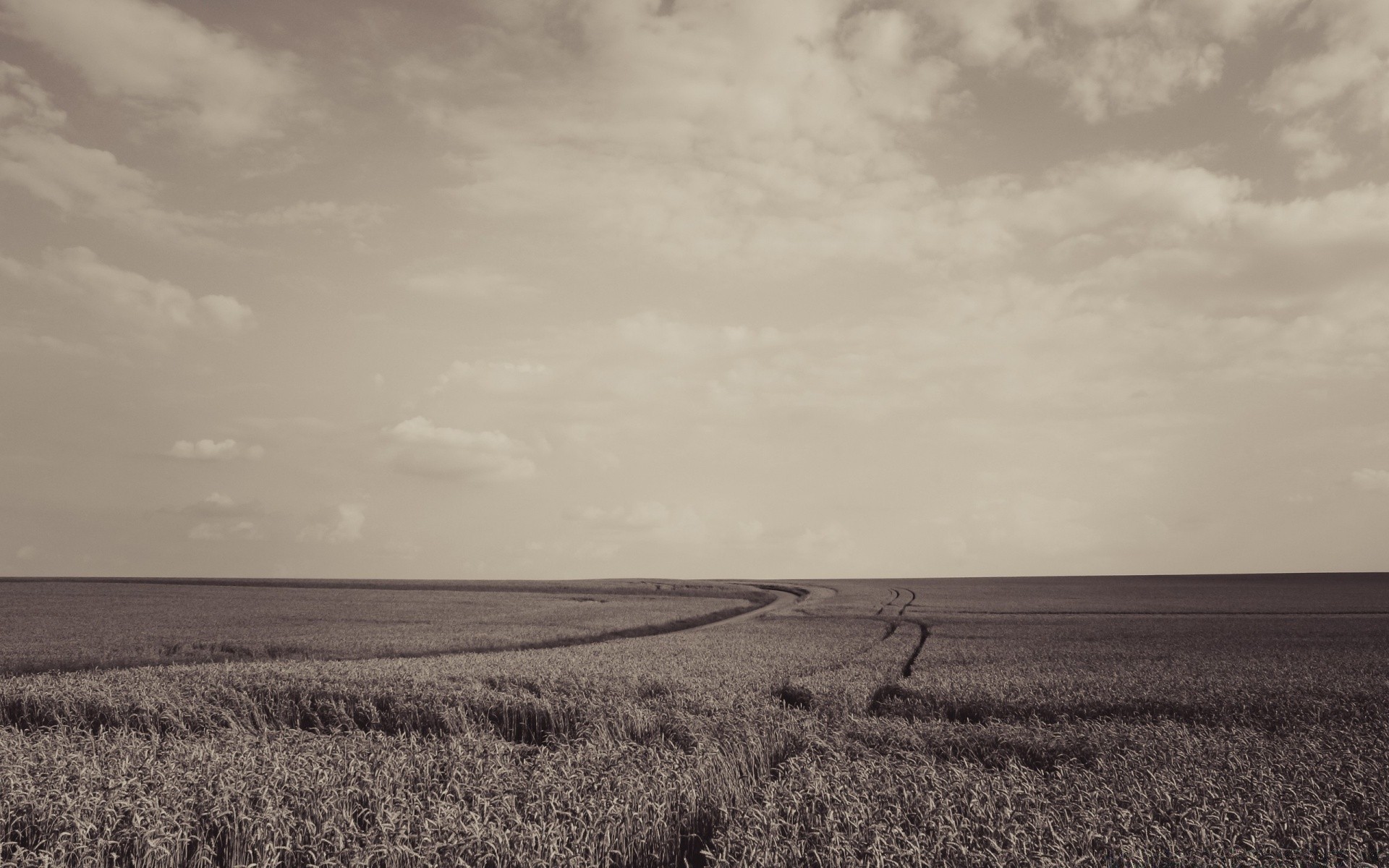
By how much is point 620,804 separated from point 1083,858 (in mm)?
3900

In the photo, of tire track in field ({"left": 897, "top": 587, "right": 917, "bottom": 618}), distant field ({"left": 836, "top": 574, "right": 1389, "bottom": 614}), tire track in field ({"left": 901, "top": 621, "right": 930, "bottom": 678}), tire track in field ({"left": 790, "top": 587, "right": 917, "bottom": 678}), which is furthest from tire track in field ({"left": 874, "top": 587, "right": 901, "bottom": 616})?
tire track in field ({"left": 901, "top": 621, "right": 930, "bottom": 678})

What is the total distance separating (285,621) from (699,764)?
39.8 m

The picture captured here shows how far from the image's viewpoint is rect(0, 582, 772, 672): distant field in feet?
90.9

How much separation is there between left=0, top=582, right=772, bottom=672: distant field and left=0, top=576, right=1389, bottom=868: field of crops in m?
8.88

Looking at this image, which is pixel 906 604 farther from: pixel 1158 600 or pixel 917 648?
pixel 917 648

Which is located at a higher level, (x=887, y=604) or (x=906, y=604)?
(x=887, y=604)

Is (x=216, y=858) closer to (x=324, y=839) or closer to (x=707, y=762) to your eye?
(x=324, y=839)

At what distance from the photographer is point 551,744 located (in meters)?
13.4

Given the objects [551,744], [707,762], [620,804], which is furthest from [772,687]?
[620,804]

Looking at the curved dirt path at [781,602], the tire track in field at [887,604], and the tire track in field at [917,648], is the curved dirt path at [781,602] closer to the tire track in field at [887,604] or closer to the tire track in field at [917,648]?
the tire track in field at [887,604]

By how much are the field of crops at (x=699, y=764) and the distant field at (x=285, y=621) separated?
8.88 metres

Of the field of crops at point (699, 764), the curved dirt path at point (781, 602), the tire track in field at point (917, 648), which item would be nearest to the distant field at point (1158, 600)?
the curved dirt path at point (781, 602)

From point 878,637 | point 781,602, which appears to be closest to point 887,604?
point 781,602

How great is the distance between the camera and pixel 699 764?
873cm
